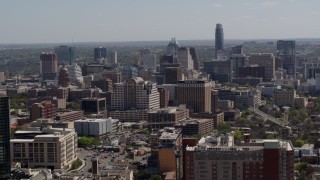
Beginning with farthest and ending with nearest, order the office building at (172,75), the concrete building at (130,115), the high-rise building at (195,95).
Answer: the office building at (172,75) < the high-rise building at (195,95) < the concrete building at (130,115)

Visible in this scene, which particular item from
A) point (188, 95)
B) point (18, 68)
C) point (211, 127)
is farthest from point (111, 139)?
point (18, 68)

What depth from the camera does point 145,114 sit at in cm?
4888

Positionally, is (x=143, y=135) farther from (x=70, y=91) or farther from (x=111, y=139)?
(x=70, y=91)

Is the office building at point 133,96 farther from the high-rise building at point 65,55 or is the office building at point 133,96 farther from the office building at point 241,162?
the high-rise building at point 65,55

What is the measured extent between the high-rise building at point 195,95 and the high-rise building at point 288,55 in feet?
110

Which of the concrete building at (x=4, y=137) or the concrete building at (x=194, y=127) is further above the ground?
the concrete building at (x=4, y=137)

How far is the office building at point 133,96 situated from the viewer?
165ft

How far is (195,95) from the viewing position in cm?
5150

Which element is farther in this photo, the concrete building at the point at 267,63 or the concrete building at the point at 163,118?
the concrete building at the point at 267,63

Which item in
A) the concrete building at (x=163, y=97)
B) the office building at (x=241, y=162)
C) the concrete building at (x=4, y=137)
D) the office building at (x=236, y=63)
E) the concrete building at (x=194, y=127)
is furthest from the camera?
the office building at (x=236, y=63)

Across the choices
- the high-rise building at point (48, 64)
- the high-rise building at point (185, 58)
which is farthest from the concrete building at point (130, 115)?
the high-rise building at point (185, 58)

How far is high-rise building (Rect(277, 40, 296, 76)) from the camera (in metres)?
85.3

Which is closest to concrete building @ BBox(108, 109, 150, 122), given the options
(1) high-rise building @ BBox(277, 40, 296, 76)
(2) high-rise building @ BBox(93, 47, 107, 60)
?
(1) high-rise building @ BBox(277, 40, 296, 76)

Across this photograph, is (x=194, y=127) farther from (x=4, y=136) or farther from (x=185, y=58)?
(x=185, y=58)
